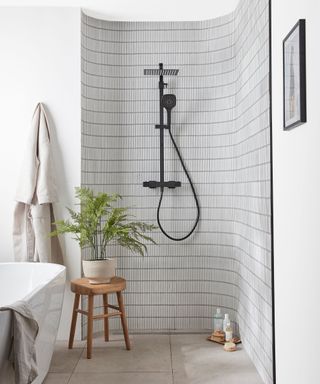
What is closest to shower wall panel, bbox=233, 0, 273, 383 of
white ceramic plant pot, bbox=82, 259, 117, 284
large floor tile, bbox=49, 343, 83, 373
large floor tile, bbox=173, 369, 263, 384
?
large floor tile, bbox=173, 369, 263, 384

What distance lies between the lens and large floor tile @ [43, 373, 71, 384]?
3.18 m

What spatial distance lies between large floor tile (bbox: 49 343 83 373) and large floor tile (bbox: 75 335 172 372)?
44mm

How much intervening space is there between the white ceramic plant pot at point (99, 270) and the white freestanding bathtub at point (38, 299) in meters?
0.24

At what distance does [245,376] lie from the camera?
3.23m

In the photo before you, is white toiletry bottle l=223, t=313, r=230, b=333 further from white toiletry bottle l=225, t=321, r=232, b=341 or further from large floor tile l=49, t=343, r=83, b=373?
large floor tile l=49, t=343, r=83, b=373

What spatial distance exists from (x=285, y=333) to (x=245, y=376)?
817 mm

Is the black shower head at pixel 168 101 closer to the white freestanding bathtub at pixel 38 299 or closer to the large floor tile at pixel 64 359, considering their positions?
the white freestanding bathtub at pixel 38 299

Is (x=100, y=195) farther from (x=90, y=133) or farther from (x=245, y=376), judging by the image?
(x=245, y=376)

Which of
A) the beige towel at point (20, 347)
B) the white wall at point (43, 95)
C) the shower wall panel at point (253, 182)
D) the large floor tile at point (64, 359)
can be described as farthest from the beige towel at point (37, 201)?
the beige towel at point (20, 347)

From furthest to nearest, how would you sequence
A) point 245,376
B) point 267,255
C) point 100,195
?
1. point 100,195
2. point 245,376
3. point 267,255

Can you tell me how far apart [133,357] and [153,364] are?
0.65 feet

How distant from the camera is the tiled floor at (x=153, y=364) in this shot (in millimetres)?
3217

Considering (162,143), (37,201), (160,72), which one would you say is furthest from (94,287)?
(160,72)

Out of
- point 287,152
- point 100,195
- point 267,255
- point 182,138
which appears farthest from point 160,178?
point 287,152
